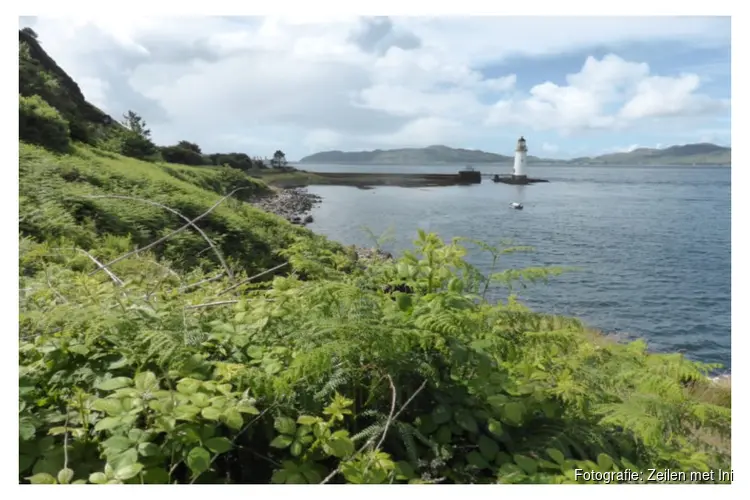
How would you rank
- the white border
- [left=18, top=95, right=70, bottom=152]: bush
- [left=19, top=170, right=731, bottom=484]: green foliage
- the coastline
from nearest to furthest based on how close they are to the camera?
[left=19, top=170, right=731, bottom=484]: green foliage → the white border → the coastline → [left=18, top=95, right=70, bottom=152]: bush

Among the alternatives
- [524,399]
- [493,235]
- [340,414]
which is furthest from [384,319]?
[493,235]

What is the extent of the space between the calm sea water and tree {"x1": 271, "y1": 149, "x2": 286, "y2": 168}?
154 millimetres

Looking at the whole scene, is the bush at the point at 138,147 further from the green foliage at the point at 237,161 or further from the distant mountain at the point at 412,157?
the distant mountain at the point at 412,157

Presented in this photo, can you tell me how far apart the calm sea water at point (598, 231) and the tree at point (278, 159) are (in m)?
0.15

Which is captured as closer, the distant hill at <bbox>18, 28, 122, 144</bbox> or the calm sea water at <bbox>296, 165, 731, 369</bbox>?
the distant hill at <bbox>18, 28, 122, 144</bbox>

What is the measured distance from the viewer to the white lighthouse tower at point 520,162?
3.14 meters

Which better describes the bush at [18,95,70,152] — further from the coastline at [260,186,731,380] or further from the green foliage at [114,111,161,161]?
the coastline at [260,186,731,380]

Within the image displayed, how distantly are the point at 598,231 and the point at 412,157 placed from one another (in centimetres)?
121

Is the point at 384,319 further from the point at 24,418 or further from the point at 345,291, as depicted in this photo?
the point at 24,418

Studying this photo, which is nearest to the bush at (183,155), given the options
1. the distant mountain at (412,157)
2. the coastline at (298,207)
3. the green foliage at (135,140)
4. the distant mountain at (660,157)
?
the green foliage at (135,140)

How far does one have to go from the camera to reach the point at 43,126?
4738 mm

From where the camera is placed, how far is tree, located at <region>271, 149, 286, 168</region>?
3.36 m

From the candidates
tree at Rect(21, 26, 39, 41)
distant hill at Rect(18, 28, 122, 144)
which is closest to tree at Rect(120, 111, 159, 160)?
distant hill at Rect(18, 28, 122, 144)

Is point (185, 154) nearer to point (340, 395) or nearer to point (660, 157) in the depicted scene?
point (340, 395)
